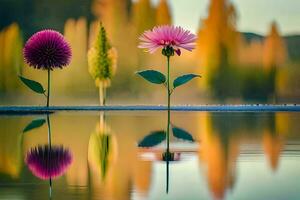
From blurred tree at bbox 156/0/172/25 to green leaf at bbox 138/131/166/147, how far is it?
140 inches

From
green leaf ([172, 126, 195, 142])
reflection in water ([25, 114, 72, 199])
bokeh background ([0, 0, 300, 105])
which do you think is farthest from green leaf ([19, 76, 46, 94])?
reflection in water ([25, 114, 72, 199])

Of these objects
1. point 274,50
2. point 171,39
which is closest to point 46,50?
point 171,39

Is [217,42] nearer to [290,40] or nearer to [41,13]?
[290,40]

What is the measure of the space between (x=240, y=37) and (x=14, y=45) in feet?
9.01

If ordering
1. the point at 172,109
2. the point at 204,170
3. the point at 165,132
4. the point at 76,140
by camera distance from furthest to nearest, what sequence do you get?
the point at 172,109 < the point at 165,132 < the point at 76,140 < the point at 204,170

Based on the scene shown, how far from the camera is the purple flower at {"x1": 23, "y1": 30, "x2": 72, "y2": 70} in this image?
6367 mm

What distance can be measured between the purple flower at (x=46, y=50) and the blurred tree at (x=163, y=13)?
118 centimetres

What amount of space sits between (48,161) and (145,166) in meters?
0.38

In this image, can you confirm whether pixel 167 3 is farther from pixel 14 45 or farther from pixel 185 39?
pixel 185 39

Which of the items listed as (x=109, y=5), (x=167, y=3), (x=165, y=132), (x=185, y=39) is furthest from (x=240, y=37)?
(x=165, y=132)

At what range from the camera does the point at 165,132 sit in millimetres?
3750

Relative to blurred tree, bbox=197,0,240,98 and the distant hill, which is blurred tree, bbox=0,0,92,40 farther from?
the distant hill

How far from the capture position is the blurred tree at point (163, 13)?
7.11 metres

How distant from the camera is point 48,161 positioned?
2.41m
